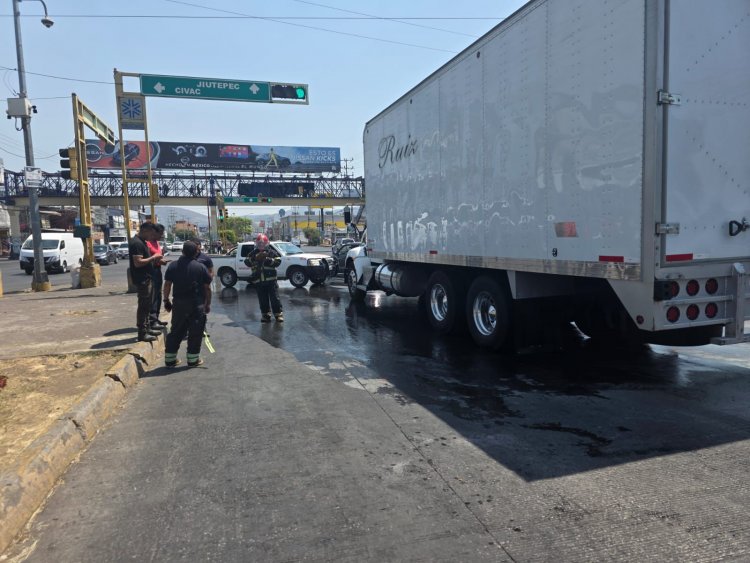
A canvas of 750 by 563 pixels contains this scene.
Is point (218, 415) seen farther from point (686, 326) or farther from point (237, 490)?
point (686, 326)

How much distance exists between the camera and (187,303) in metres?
6.96

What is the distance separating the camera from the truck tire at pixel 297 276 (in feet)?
59.6

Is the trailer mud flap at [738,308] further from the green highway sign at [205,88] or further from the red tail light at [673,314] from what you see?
the green highway sign at [205,88]

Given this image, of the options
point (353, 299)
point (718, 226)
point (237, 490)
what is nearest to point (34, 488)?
point (237, 490)

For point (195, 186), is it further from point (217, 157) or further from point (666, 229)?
point (666, 229)

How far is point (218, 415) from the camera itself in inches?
203

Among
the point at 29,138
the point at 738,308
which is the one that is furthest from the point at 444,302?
the point at 29,138

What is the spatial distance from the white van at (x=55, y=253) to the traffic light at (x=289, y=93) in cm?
1821

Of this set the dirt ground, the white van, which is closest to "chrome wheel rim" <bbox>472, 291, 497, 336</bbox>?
the dirt ground

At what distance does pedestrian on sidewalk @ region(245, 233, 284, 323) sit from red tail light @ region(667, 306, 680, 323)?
7.45m

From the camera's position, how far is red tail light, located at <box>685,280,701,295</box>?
5031 mm

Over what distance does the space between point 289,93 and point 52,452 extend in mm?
14893

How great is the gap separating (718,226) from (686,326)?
1025 mm

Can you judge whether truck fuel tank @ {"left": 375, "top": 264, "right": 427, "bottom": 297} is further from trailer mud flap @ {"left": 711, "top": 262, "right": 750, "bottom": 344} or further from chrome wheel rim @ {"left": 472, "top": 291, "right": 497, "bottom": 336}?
trailer mud flap @ {"left": 711, "top": 262, "right": 750, "bottom": 344}
